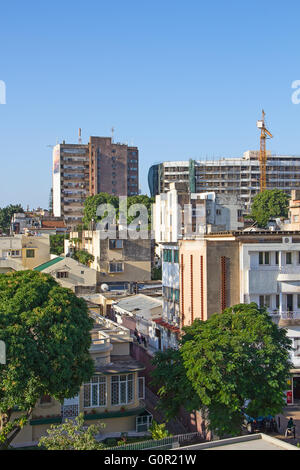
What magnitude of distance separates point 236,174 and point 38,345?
319 ft

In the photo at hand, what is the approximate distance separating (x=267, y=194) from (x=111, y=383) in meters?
68.9

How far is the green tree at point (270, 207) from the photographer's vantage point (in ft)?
286

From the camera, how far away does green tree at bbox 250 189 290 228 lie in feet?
286

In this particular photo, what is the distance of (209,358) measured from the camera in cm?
2205

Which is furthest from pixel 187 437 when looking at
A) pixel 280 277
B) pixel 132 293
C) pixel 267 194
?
pixel 267 194

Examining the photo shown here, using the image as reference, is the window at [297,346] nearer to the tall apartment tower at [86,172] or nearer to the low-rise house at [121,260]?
the low-rise house at [121,260]

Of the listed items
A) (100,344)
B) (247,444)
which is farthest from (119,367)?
(247,444)

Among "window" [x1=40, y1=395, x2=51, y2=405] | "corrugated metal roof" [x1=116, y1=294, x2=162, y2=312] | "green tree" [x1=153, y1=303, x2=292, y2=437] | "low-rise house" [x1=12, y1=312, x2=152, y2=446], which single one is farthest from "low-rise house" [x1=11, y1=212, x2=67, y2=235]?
"green tree" [x1=153, y1=303, x2=292, y2=437]

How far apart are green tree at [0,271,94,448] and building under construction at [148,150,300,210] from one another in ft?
301

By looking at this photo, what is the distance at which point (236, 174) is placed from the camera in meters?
115

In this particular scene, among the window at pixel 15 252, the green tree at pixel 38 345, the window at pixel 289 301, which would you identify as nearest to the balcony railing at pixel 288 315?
→ the window at pixel 289 301

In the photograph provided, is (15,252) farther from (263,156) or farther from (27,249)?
(263,156)
